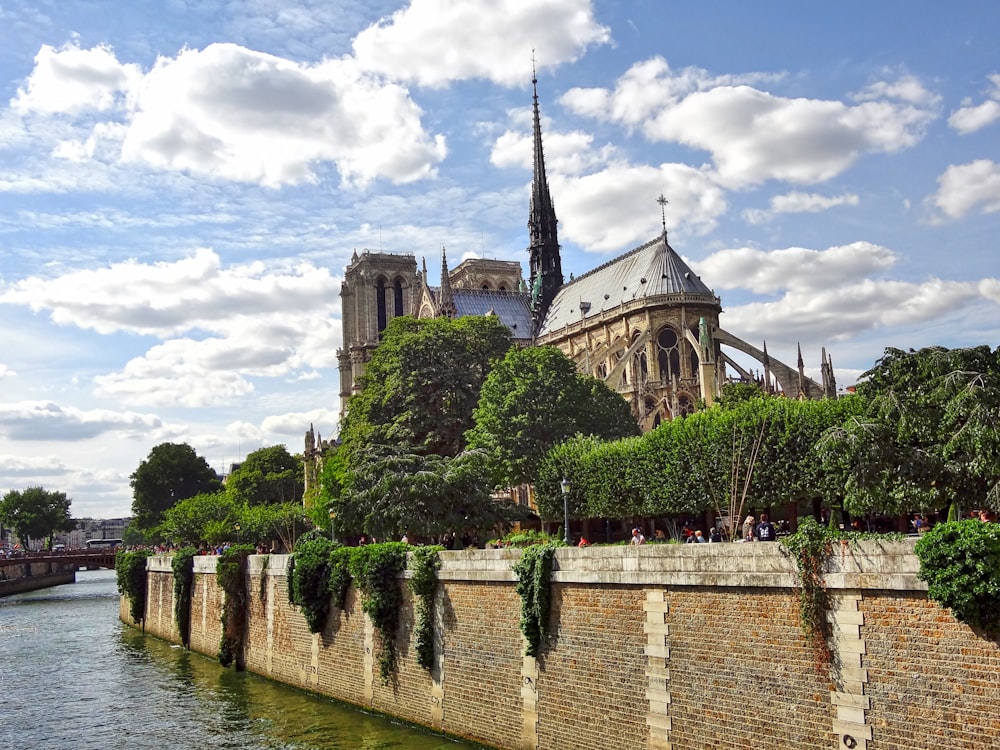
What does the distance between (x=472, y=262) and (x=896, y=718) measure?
351ft

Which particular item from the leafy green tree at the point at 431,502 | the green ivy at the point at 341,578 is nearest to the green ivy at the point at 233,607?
the leafy green tree at the point at 431,502

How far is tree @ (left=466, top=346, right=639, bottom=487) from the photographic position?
142ft

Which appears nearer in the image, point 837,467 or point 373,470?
point 837,467

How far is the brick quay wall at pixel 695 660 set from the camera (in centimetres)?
1420

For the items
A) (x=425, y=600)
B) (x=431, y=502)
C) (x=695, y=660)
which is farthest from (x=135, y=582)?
(x=695, y=660)

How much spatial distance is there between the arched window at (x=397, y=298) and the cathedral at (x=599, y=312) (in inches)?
6.2

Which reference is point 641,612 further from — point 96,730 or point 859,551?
point 96,730

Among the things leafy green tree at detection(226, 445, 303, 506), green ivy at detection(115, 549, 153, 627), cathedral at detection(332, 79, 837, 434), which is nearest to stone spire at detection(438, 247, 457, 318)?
cathedral at detection(332, 79, 837, 434)

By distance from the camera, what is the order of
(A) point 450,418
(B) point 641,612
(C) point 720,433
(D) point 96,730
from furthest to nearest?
(A) point 450,418 < (C) point 720,433 < (D) point 96,730 < (B) point 641,612

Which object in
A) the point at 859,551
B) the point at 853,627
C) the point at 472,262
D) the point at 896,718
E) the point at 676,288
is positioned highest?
the point at 472,262

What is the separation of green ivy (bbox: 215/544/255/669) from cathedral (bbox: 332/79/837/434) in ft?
73.2

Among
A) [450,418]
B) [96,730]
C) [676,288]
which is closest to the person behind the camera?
[96,730]

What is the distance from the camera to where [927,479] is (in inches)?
933

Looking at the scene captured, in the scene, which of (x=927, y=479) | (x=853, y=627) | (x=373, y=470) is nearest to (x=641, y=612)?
(x=853, y=627)
